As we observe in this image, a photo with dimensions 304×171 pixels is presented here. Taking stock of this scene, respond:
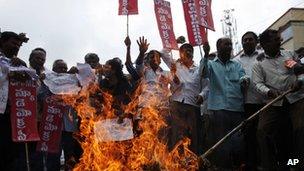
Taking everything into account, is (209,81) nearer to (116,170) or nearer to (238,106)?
(238,106)

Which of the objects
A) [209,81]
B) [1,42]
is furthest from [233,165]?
[1,42]

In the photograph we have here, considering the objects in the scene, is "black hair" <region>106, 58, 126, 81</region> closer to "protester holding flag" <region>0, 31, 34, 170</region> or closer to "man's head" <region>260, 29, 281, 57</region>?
"protester holding flag" <region>0, 31, 34, 170</region>

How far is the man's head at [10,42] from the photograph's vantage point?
6.89 m

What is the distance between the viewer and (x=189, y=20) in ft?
32.2

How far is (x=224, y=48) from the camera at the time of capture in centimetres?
782

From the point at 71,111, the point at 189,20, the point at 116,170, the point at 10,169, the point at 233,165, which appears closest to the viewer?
the point at 116,170

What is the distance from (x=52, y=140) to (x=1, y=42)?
5.94 ft

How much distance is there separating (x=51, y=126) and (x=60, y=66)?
141cm

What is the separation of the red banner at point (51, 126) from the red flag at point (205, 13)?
332 cm

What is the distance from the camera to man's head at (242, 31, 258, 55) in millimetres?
7891

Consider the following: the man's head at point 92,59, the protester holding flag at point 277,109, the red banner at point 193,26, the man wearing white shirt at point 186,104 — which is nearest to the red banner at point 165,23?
the red banner at point 193,26

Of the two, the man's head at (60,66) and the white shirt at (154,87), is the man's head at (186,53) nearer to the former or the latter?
the white shirt at (154,87)

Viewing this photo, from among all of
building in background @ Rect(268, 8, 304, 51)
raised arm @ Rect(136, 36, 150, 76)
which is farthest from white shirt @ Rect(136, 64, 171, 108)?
building in background @ Rect(268, 8, 304, 51)

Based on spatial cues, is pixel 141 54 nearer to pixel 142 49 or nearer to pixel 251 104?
pixel 142 49
